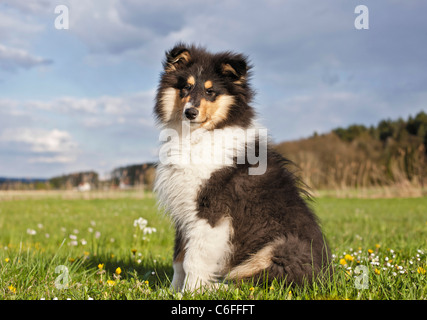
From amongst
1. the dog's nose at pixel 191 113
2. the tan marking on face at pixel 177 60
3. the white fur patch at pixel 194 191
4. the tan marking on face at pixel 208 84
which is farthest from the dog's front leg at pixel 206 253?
the tan marking on face at pixel 177 60

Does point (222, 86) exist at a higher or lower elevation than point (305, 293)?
higher

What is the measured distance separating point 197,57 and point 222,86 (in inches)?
22.5

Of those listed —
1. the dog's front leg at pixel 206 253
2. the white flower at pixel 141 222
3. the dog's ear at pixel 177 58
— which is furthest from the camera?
the white flower at pixel 141 222

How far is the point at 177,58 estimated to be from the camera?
4602 millimetres

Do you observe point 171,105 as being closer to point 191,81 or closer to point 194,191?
point 191,81

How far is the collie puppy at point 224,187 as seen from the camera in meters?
3.59

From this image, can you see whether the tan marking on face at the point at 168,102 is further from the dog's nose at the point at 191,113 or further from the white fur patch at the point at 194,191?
the dog's nose at the point at 191,113

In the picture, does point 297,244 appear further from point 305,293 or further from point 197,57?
point 197,57

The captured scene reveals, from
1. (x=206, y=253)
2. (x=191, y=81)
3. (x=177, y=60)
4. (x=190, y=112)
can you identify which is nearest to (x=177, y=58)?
(x=177, y=60)

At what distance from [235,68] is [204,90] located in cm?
46

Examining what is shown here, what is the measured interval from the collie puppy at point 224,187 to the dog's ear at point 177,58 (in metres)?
0.01
